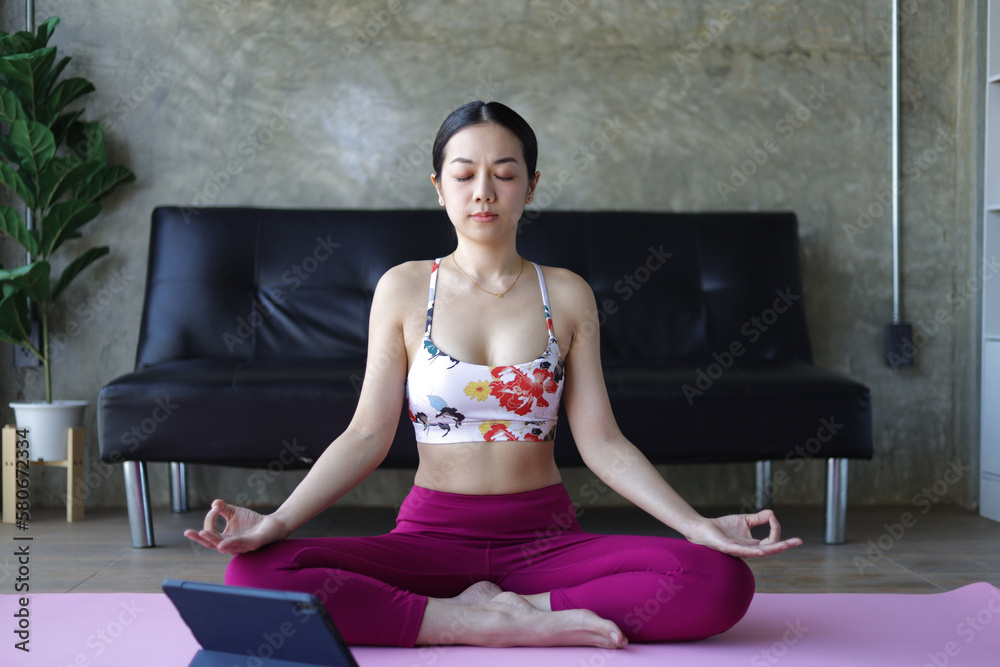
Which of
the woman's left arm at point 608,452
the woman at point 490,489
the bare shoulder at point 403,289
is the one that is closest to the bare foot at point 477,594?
the woman at point 490,489

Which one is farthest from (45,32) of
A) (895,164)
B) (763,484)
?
(895,164)

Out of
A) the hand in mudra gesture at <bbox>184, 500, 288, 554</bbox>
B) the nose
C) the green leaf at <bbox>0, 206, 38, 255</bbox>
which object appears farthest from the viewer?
the green leaf at <bbox>0, 206, 38, 255</bbox>

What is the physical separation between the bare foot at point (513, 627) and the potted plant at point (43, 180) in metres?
1.97

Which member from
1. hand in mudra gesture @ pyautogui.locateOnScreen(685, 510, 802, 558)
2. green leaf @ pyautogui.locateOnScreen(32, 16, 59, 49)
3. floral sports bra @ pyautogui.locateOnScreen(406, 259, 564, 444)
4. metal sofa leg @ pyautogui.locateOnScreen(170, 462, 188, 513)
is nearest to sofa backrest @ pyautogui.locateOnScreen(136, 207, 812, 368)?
metal sofa leg @ pyautogui.locateOnScreen(170, 462, 188, 513)

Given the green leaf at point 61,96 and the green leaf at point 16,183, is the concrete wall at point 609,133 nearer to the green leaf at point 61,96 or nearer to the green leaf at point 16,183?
the green leaf at point 61,96

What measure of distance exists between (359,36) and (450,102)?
0.40 m

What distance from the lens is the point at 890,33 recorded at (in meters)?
3.19

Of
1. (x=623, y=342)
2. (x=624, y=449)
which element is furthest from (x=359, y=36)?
(x=624, y=449)

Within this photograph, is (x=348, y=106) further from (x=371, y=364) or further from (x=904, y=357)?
(x=904, y=357)

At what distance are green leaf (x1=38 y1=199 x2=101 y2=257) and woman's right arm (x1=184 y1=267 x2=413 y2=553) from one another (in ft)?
5.64

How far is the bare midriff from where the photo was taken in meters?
1.50

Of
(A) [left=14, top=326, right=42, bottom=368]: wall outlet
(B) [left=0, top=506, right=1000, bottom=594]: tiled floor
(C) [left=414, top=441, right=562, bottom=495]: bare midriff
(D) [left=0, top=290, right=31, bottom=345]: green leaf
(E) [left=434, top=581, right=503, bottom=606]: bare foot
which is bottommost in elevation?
(B) [left=0, top=506, right=1000, bottom=594]: tiled floor

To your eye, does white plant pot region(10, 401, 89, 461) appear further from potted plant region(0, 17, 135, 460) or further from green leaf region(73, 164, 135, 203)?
green leaf region(73, 164, 135, 203)

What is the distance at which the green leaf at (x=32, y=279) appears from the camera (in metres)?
2.71
